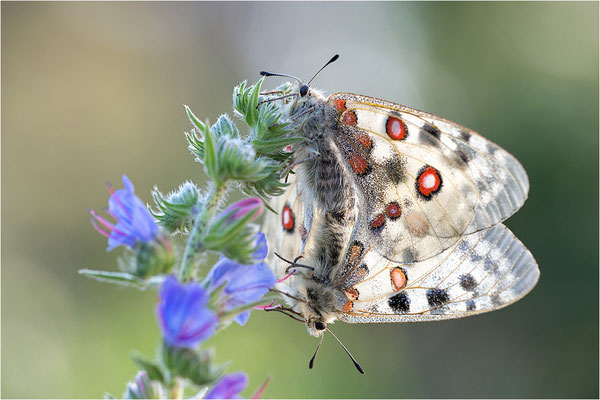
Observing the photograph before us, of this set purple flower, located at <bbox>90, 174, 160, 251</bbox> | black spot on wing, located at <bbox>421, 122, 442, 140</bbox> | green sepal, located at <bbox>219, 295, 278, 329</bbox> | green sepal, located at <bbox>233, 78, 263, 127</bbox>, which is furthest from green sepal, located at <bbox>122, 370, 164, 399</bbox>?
black spot on wing, located at <bbox>421, 122, 442, 140</bbox>

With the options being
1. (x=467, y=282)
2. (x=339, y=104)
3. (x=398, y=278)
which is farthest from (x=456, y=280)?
(x=339, y=104)

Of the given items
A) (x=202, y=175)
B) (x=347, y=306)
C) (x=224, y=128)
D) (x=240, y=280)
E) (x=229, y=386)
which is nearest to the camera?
(x=229, y=386)

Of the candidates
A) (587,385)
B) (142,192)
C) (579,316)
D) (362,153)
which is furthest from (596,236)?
(362,153)

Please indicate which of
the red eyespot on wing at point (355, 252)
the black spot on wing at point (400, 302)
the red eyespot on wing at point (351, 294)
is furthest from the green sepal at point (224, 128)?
the black spot on wing at point (400, 302)

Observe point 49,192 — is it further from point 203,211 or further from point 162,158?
point 203,211

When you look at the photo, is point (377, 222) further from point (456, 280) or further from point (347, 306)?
point (456, 280)

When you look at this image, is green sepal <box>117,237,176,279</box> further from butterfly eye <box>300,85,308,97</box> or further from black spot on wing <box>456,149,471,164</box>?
black spot on wing <box>456,149,471,164</box>
